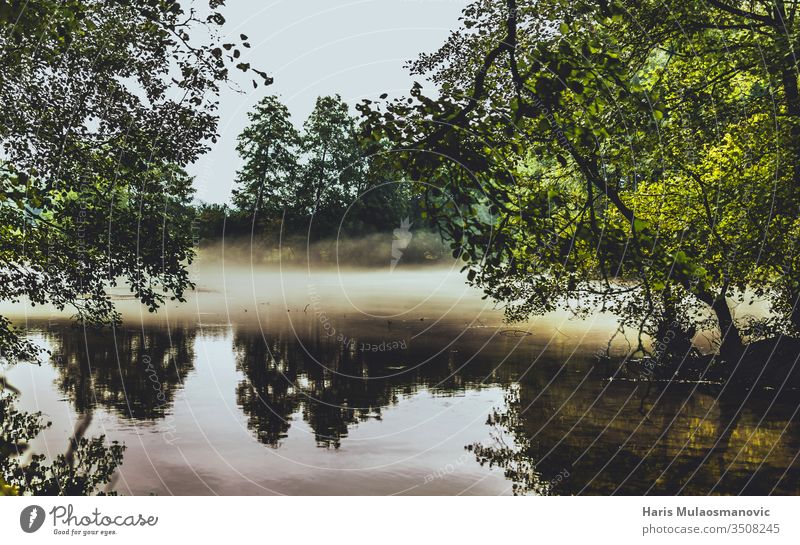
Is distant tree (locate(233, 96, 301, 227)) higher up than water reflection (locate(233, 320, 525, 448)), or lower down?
higher up

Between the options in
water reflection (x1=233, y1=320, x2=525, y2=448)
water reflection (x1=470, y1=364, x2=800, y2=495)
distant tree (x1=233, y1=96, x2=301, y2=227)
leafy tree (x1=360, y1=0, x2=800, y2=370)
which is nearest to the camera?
leafy tree (x1=360, y1=0, x2=800, y2=370)

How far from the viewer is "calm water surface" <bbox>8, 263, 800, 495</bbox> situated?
14.4 m

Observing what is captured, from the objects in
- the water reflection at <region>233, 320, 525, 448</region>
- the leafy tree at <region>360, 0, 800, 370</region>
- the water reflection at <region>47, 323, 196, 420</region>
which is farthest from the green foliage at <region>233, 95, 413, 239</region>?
the leafy tree at <region>360, 0, 800, 370</region>

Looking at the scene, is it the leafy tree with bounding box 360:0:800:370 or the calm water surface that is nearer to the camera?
the leafy tree with bounding box 360:0:800:370

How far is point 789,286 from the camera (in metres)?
14.3

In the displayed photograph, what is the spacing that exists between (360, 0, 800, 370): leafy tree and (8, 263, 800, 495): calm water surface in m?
3.24

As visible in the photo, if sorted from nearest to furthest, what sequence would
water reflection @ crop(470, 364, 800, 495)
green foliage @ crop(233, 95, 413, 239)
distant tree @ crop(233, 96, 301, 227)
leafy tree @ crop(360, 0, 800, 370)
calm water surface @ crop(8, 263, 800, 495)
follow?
leafy tree @ crop(360, 0, 800, 370), water reflection @ crop(470, 364, 800, 495), calm water surface @ crop(8, 263, 800, 495), green foliage @ crop(233, 95, 413, 239), distant tree @ crop(233, 96, 301, 227)

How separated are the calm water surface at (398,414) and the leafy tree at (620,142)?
324 centimetres

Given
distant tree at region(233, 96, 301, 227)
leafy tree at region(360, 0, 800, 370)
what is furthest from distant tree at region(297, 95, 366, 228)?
leafy tree at region(360, 0, 800, 370)

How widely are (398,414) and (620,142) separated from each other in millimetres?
11358

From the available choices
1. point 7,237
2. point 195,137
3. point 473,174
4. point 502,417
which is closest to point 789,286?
point 502,417

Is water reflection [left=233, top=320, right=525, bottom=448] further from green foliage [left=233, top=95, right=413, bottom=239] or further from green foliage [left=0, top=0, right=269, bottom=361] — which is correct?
green foliage [left=0, top=0, right=269, bottom=361]

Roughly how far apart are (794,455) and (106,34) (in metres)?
16.2
